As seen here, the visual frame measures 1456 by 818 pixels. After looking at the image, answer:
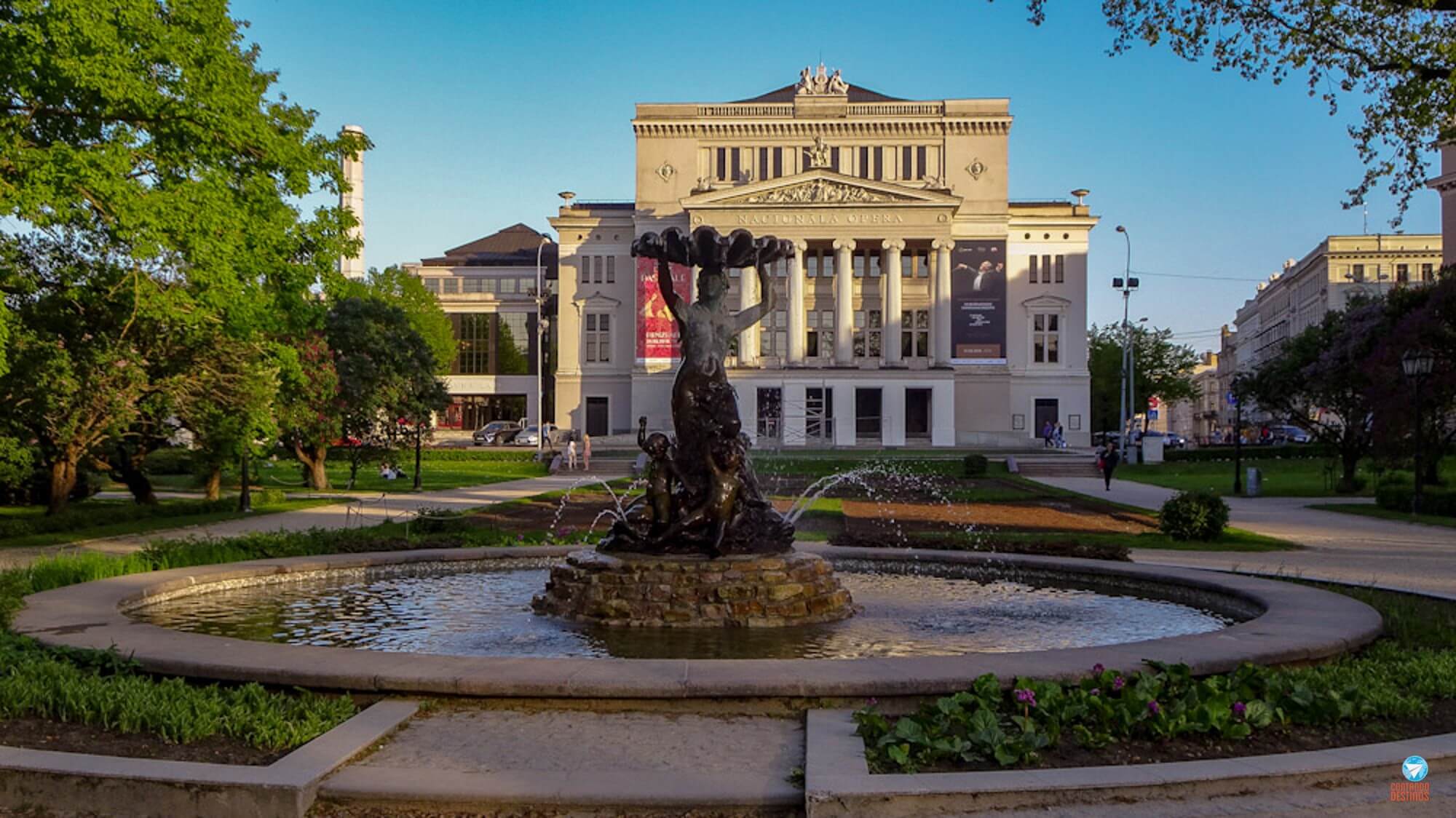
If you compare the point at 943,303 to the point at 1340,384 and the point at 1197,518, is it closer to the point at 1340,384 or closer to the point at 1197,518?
the point at 1340,384

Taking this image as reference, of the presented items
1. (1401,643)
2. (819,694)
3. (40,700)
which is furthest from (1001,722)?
(40,700)

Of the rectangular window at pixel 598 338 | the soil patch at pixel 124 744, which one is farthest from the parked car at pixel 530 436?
the soil patch at pixel 124 744

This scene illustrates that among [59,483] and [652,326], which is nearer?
[59,483]

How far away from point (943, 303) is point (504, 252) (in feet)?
158

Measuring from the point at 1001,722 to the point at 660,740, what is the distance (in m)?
2.05

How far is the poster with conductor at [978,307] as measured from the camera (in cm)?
7406

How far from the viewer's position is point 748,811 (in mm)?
5668

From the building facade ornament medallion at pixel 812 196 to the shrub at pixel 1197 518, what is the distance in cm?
5400

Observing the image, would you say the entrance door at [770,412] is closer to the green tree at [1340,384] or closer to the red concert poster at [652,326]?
the red concert poster at [652,326]

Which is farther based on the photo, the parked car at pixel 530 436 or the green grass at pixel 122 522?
the parked car at pixel 530 436

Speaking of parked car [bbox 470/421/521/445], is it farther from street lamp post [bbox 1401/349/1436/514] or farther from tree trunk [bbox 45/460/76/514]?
street lamp post [bbox 1401/349/1436/514]

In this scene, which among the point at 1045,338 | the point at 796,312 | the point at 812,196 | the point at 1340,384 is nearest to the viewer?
the point at 1340,384

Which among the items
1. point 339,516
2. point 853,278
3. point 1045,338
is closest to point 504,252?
point 853,278

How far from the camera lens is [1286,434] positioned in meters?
101
